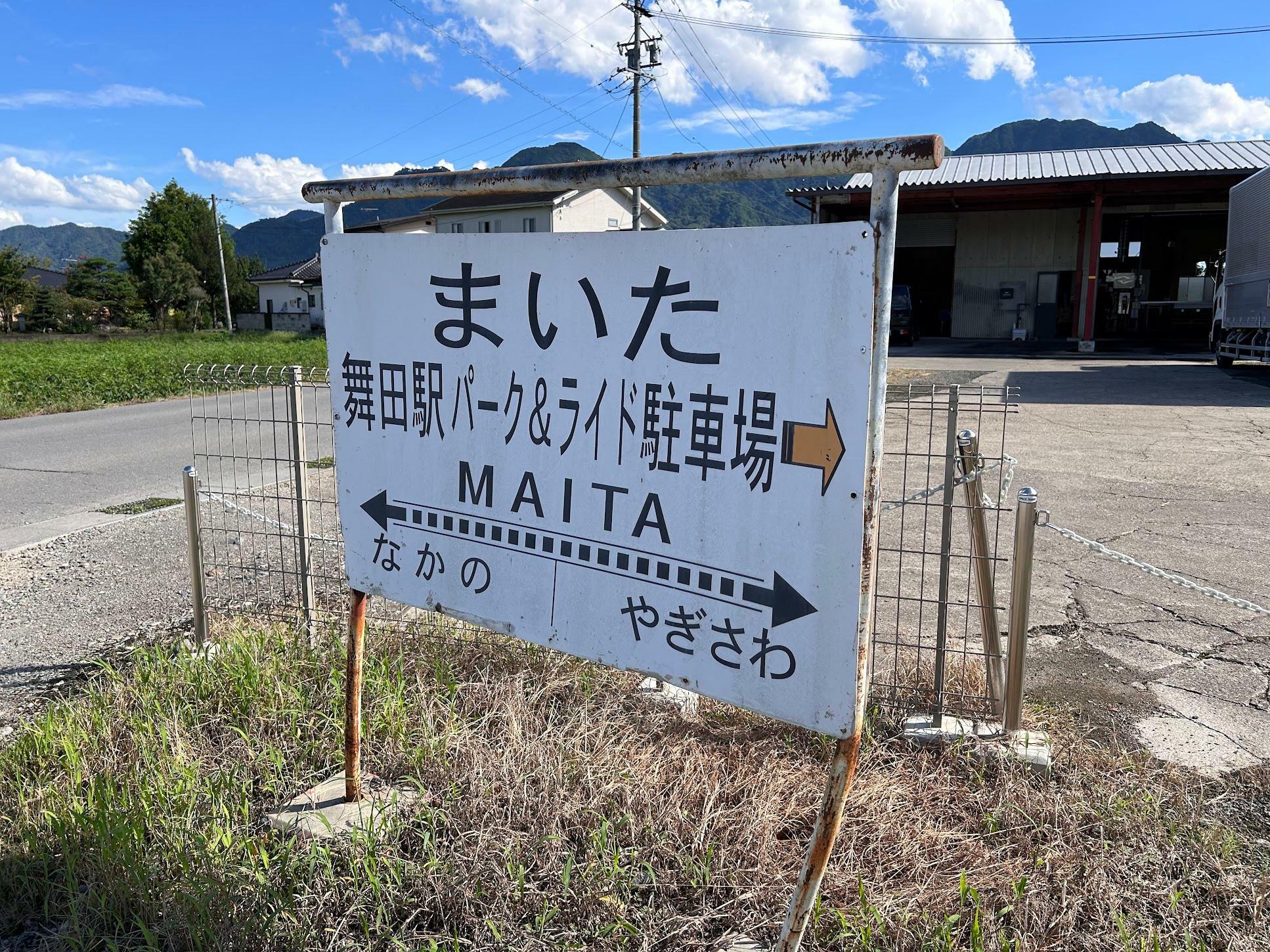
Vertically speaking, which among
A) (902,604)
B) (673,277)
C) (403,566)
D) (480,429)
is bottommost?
(902,604)

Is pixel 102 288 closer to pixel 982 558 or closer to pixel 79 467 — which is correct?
pixel 79 467

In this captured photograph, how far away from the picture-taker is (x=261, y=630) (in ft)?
12.7

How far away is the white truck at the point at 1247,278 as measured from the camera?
49.3 feet

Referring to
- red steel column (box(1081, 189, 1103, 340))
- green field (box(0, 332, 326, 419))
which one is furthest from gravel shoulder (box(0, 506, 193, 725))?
red steel column (box(1081, 189, 1103, 340))

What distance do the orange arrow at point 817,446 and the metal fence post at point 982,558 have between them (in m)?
1.41

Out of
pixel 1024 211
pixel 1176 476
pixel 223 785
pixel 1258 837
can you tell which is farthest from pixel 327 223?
pixel 1024 211

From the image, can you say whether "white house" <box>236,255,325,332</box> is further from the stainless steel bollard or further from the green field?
the stainless steel bollard

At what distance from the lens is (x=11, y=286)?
57344mm

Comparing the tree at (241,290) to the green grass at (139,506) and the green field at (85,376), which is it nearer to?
the green field at (85,376)

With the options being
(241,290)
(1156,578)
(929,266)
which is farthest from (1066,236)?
(241,290)

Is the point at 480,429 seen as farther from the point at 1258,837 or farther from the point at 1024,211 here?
the point at 1024,211

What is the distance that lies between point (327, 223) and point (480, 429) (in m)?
0.89

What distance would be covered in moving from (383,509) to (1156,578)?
4661mm

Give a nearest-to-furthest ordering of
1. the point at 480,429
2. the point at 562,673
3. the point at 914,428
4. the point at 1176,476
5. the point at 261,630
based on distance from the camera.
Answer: the point at 480,429 < the point at 562,673 < the point at 261,630 < the point at 1176,476 < the point at 914,428
